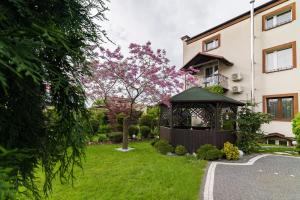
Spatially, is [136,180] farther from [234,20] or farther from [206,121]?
[234,20]

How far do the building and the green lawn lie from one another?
336 inches

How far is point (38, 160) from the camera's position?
6.99 feet

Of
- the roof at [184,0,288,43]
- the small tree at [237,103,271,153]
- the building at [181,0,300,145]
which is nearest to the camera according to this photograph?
the small tree at [237,103,271,153]

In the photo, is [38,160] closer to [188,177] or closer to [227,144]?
[188,177]

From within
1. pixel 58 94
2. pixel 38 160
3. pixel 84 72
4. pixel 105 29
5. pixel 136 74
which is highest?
pixel 136 74

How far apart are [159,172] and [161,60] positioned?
247 inches

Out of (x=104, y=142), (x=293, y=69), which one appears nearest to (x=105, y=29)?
(x=104, y=142)

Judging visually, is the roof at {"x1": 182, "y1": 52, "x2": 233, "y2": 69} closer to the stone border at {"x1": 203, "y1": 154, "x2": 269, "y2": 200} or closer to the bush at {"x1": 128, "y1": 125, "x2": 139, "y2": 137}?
the bush at {"x1": 128, "y1": 125, "x2": 139, "y2": 137}

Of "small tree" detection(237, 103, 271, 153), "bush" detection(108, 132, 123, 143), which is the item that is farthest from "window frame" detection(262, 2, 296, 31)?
"bush" detection(108, 132, 123, 143)

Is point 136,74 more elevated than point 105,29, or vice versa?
point 136,74

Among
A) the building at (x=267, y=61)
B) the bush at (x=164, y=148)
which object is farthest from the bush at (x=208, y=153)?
the building at (x=267, y=61)

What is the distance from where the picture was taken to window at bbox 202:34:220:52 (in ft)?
56.5

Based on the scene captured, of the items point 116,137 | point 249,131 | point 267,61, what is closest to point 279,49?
point 267,61

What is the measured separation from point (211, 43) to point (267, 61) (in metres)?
5.39
